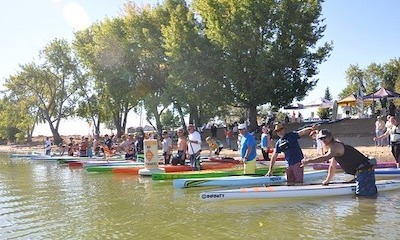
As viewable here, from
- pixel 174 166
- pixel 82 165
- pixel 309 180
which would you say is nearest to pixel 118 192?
pixel 174 166

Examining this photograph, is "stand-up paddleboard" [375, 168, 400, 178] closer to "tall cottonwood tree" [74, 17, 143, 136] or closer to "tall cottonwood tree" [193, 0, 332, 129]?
"tall cottonwood tree" [193, 0, 332, 129]

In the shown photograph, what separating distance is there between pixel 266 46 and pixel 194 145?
684 inches

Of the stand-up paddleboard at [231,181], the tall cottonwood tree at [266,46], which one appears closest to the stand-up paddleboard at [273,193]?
the stand-up paddleboard at [231,181]

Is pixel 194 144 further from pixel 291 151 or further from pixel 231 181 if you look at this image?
pixel 291 151

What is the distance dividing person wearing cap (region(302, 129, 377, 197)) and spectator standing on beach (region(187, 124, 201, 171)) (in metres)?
6.37

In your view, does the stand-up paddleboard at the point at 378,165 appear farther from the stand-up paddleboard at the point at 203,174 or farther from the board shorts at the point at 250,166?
the board shorts at the point at 250,166

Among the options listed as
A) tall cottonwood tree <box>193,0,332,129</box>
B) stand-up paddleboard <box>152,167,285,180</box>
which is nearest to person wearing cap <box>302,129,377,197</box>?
stand-up paddleboard <box>152,167,285,180</box>

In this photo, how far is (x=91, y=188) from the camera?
13766 mm

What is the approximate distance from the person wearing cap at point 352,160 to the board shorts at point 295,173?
21.9 inches

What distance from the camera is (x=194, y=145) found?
15.6 metres

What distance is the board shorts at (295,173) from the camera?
1016 cm

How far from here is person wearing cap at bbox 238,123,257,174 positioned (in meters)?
11.3

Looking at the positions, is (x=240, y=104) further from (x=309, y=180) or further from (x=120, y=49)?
(x=309, y=180)

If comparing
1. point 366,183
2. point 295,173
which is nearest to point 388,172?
point 366,183
